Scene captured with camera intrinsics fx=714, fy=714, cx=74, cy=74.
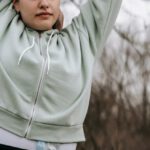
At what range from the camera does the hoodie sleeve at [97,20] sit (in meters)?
2.16

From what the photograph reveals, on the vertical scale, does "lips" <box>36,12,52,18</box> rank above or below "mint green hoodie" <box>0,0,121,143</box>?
above

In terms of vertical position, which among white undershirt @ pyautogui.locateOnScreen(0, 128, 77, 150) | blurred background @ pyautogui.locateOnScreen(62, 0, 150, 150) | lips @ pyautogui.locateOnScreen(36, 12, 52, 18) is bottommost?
blurred background @ pyautogui.locateOnScreen(62, 0, 150, 150)

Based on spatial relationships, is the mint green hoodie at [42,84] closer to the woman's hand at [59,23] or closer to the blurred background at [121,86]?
the woman's hand at [59,23]

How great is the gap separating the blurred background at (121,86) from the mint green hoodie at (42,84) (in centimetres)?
417

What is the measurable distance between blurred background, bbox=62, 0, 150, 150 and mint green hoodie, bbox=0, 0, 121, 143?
4.17 meters

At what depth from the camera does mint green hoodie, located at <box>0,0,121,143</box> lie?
6.66ft

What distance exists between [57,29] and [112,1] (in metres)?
0.19

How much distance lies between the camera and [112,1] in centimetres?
217

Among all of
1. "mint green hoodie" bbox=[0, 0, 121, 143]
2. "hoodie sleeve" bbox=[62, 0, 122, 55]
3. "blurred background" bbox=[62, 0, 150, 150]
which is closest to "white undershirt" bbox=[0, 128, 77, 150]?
"mint green hoodie" bbox=[0, 0, 121, 143]

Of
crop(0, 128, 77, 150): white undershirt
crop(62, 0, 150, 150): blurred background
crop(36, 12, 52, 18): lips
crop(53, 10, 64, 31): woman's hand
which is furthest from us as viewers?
crop(62, 0, 150, 150): blurred background

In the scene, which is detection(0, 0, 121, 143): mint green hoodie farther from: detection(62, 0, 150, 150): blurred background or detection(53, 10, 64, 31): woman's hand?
detection(62, 0, 150, 150): blurred background

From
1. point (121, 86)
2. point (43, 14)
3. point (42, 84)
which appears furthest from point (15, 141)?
point (121, 86)

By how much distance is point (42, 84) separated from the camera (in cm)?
204

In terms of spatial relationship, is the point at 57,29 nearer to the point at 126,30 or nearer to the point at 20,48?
the point at 20,48
